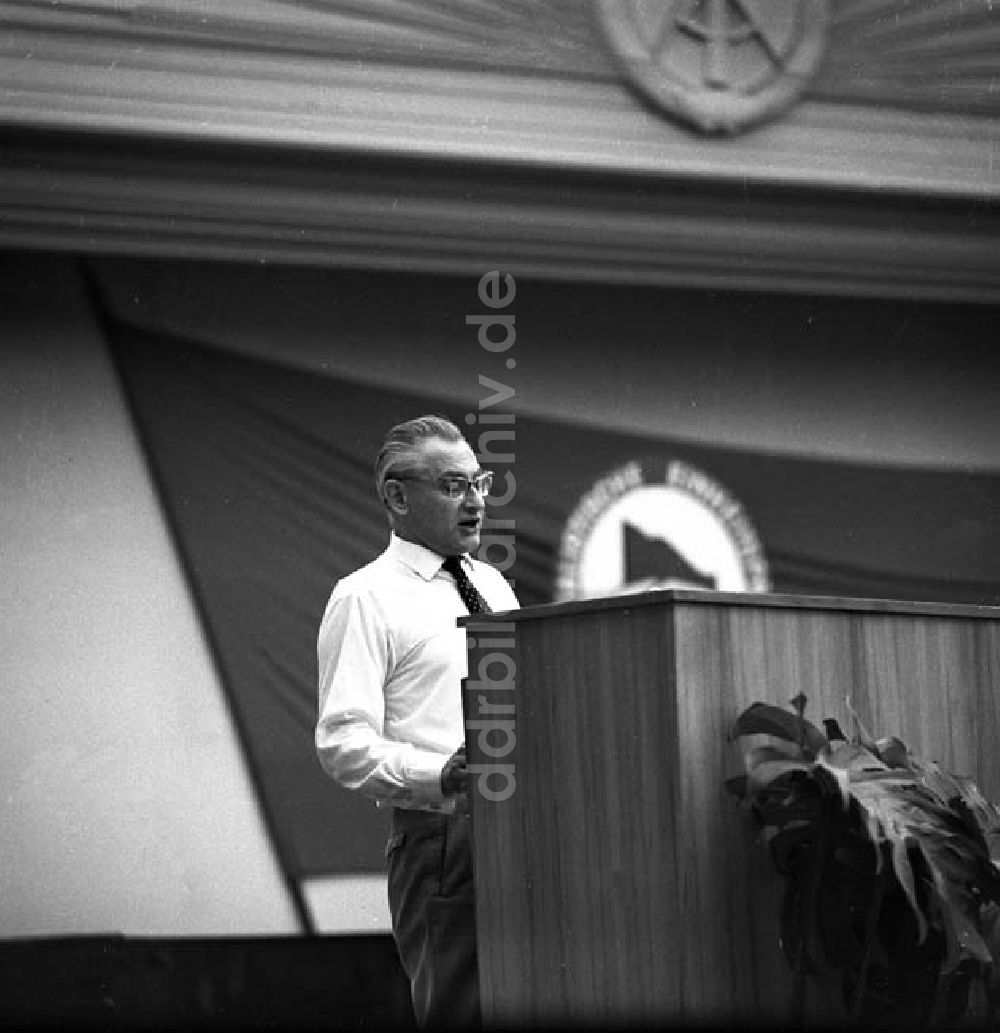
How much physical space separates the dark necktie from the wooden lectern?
42cm

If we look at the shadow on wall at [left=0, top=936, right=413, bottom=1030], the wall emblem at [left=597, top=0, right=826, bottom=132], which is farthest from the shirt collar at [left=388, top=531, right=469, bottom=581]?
the wall emblem at [left=597, top=0, right=826, bottom=132]

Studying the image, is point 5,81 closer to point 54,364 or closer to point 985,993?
point 54,364

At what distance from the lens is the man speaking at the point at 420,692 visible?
2.98 metres

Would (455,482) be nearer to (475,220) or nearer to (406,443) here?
(406,443)

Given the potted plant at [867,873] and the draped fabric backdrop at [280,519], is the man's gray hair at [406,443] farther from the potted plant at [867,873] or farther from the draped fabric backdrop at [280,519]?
the draped fabric backdrop at [280,519]

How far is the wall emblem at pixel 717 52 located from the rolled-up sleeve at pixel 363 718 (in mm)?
2617

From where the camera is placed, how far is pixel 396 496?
3.26m

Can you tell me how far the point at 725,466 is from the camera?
5.75 metres

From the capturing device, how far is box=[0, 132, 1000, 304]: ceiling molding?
5164 millimetres

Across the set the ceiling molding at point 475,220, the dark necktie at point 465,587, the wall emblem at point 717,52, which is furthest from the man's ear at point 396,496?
the wall emblem at point 717,52

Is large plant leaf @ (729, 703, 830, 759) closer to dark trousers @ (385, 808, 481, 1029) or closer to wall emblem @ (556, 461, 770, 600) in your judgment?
dark trousers @ (385, 808, 481, 1029)

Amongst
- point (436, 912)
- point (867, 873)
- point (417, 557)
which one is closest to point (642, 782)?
point (867, 873)

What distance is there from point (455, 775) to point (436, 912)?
216 mm

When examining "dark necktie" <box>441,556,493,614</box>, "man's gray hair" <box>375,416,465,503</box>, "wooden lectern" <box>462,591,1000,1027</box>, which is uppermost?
"man's gray hair" <box>375,416,465,503</box>
